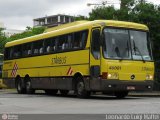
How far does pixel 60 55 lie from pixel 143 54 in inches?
188

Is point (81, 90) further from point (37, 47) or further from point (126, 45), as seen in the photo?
point (37, 47)

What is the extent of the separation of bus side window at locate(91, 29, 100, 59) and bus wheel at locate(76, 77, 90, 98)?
1698mm

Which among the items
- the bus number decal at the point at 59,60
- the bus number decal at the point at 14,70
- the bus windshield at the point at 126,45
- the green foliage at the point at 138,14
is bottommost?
the bus number decal at the point at 14,70

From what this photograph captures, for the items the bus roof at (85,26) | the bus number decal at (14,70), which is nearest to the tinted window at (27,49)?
the bus roof at (85,26)

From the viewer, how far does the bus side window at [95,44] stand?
22297 millimetres

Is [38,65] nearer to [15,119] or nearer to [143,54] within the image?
[143,54]

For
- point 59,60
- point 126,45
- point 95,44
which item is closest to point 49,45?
point 59,60

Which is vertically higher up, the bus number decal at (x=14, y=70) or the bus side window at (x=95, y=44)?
the bus side window at (x=95, y=44)

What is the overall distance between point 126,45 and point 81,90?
3.02 metres

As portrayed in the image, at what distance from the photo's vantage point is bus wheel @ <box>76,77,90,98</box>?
2338 cm

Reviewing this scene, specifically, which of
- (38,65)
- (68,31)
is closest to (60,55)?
(68,31)

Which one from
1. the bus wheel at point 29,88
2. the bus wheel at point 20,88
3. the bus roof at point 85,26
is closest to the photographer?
the bus roof at point 85,26

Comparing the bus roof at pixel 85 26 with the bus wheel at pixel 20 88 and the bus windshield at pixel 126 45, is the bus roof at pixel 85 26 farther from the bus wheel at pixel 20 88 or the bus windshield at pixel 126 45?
the bus wheel at pixel 20 88

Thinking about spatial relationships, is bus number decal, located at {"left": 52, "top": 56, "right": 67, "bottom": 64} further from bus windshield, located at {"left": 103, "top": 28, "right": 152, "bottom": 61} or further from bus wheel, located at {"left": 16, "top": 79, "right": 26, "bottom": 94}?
bus wheel, located at {"left": 16, "top": 79, "right": 26, "bottom": 94}
